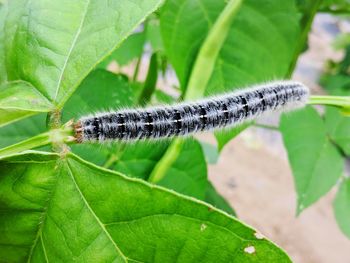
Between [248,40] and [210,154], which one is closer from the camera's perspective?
[248,40]

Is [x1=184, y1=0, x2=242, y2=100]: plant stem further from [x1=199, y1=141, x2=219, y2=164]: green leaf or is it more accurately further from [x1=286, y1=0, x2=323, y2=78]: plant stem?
[x1=199, y1=141, x2=219, y2=164]: green leaf

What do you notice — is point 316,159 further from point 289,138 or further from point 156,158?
point 156,158

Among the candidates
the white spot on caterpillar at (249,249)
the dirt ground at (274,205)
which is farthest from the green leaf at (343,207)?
the dirt ground at (274,205)

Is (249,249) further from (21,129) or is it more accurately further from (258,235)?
(21,129)

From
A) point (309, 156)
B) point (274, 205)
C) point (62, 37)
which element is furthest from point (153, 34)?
point (274, 205)

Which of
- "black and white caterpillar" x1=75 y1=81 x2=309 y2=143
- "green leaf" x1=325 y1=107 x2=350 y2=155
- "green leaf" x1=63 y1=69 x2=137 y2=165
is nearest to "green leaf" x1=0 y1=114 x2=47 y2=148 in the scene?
"green leaf" x1=63 y1=69 x2=137 y2=165

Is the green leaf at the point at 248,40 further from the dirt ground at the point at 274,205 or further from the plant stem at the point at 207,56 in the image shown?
the dirt ground at the point at 274,205

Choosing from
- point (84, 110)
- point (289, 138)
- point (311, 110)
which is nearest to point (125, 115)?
point (84, 110)
